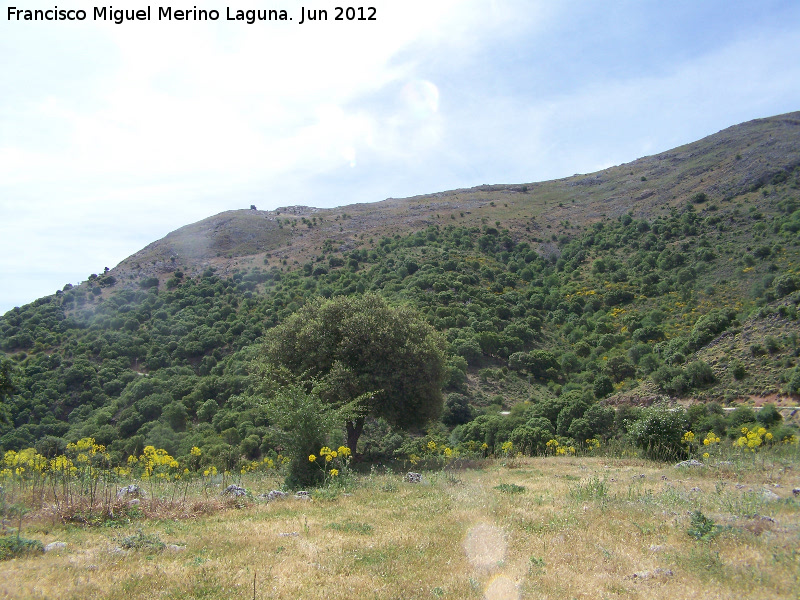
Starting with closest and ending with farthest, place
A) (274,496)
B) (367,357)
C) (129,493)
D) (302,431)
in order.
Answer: (129,493) → (274,496) → (302,431) → (367,357)

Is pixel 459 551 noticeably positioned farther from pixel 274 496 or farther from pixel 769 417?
pixel 769 417

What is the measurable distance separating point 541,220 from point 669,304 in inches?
1327

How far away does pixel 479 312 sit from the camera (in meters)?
48.0

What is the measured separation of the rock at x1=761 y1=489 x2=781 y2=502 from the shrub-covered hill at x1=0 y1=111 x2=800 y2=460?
18.4m

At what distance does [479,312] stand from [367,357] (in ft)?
108

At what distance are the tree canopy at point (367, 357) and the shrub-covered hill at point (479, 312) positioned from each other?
623cm

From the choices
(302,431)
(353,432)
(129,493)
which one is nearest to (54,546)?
(129,493)

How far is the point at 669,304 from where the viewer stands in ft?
155

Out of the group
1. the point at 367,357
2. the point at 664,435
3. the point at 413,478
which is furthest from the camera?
the point at 367,357

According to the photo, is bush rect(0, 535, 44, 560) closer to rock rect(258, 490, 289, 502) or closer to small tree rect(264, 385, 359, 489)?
rock rect(258, 490, 289, 502)

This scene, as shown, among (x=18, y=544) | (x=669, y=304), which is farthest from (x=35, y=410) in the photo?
(x=669, y=304)

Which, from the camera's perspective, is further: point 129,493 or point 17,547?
point 129,493

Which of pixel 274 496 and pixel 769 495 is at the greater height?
pixel 769 495

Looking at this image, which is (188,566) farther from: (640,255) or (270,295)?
(640,255)
